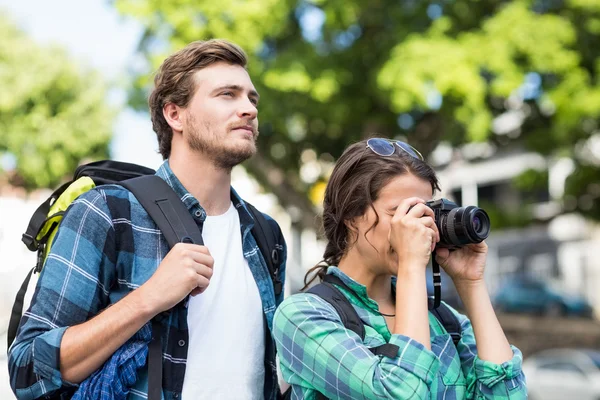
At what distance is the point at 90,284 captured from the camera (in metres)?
2.21

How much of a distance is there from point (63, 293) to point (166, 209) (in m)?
0.39

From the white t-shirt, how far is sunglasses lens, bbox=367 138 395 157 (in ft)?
1.84

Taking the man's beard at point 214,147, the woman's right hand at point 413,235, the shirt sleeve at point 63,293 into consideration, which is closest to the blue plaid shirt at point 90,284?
the shirt sleeve at point 63,293

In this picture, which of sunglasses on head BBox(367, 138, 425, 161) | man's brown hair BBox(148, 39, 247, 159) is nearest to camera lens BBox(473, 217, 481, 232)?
sunglasses on head BBox(367, 138, 425, 161)

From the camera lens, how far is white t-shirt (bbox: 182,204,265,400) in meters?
2.31

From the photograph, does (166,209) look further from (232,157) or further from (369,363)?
(369,363)

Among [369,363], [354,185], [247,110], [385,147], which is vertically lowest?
[369,363]

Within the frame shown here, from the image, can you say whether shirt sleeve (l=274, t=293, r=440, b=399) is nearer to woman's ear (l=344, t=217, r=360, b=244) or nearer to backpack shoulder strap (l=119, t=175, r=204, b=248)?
woman's ear (l=344, t=217, r=360, b=244)

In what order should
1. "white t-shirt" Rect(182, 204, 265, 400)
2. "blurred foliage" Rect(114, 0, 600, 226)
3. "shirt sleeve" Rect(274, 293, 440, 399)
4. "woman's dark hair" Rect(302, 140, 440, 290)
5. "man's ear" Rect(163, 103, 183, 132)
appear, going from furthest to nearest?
"blurred foliage" Rect(114, 0, 600, 226) → "man's ear" Rect(163, 103, 183, 132) → "white t-shirt" Rect(182, 204, 265, 400) → "woman's dark hair" Rect(302, 140, 440, 290) → "shirt sleeve" Rect(274, 293, 440, 399)

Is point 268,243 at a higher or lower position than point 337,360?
higher

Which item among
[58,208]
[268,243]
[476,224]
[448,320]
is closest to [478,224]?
[476,224]

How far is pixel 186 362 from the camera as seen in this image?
2.28 meters

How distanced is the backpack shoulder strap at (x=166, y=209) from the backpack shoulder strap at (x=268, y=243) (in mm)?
302

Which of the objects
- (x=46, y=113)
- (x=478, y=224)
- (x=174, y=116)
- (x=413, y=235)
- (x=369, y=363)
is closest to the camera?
(x=369, y=363)
